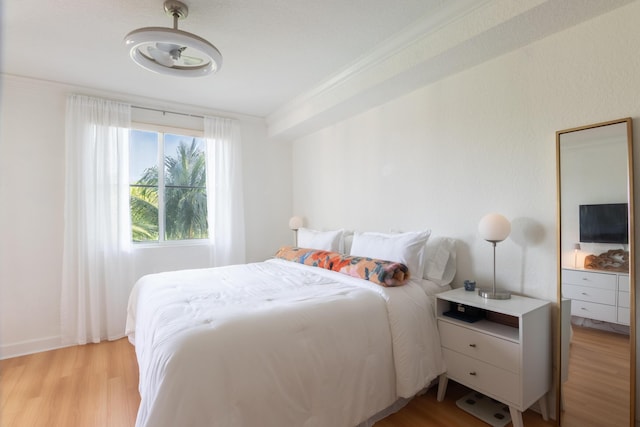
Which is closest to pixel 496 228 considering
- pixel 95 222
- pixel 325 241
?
pixel 325 241

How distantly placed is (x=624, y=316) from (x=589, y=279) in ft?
0.73

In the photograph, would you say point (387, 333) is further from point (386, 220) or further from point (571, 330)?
point (386, 220)

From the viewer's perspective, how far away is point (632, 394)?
5.07 feet

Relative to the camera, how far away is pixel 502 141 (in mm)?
2156

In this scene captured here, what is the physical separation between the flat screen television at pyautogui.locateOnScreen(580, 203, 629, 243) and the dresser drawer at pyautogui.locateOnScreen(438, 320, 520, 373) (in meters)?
0.76

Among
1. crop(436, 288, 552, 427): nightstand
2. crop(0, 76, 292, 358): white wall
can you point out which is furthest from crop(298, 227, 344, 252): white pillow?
crop(0, 76, 292, 358): white wall

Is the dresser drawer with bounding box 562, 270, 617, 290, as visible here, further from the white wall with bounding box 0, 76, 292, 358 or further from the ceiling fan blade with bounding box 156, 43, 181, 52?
the white wall with bounding box 0, 76, 292, 358

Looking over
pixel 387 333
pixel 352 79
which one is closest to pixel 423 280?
pixel 387 333

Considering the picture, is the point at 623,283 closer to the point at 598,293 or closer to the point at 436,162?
the point at 598,293

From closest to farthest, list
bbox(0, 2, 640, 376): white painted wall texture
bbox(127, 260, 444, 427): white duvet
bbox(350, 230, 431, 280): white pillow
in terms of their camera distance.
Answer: bbox(127, 260, 444, 427): white duvet
bbox(0, 2, 640, 376): white painted wall texture
bbox(350, 230, 431, 280): white pillow

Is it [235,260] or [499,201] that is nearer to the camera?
[499,201]

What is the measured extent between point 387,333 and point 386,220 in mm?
1355

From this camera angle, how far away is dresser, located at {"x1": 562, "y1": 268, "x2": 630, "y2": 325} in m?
1.61

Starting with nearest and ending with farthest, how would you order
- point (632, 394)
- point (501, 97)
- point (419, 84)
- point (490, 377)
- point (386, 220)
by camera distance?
point (632, 394), point (490, 377), point (501, 97), point (419, 84), point (386, 220)
